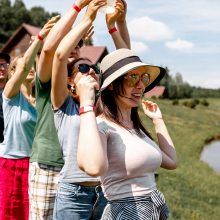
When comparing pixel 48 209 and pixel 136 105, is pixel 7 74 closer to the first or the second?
pixel 48 209

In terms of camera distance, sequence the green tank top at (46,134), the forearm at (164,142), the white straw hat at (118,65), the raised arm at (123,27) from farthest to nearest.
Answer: the raised arm at (123,27), the green tank top at (46,134), the forearm at (164,142), the white straw hat at (118,65)

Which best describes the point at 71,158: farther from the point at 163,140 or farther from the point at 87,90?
the point at 87,90

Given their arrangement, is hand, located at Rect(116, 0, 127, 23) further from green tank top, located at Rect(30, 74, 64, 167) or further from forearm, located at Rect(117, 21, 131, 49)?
green tank top, located at Rect(30, 74, 64, 167)

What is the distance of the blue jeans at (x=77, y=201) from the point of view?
3.46 m

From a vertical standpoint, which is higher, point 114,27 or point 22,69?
point 114,27

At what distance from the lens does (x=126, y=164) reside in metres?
2.80

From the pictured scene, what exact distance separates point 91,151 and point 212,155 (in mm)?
21164

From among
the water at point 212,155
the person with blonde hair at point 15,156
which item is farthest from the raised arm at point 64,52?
the water at point 212,155

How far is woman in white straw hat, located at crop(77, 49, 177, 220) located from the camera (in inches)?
111

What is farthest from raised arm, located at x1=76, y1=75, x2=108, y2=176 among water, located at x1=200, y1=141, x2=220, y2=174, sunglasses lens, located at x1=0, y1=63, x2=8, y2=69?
water, located at x1=200, y1=141, x2=220, y2=174

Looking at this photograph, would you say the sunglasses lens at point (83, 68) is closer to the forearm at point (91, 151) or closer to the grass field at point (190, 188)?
the forearm at point (91, 151)

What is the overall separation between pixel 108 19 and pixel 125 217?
5.58ft

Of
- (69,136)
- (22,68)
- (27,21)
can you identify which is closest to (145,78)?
(69,136)

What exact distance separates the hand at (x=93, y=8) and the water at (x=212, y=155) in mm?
15714
